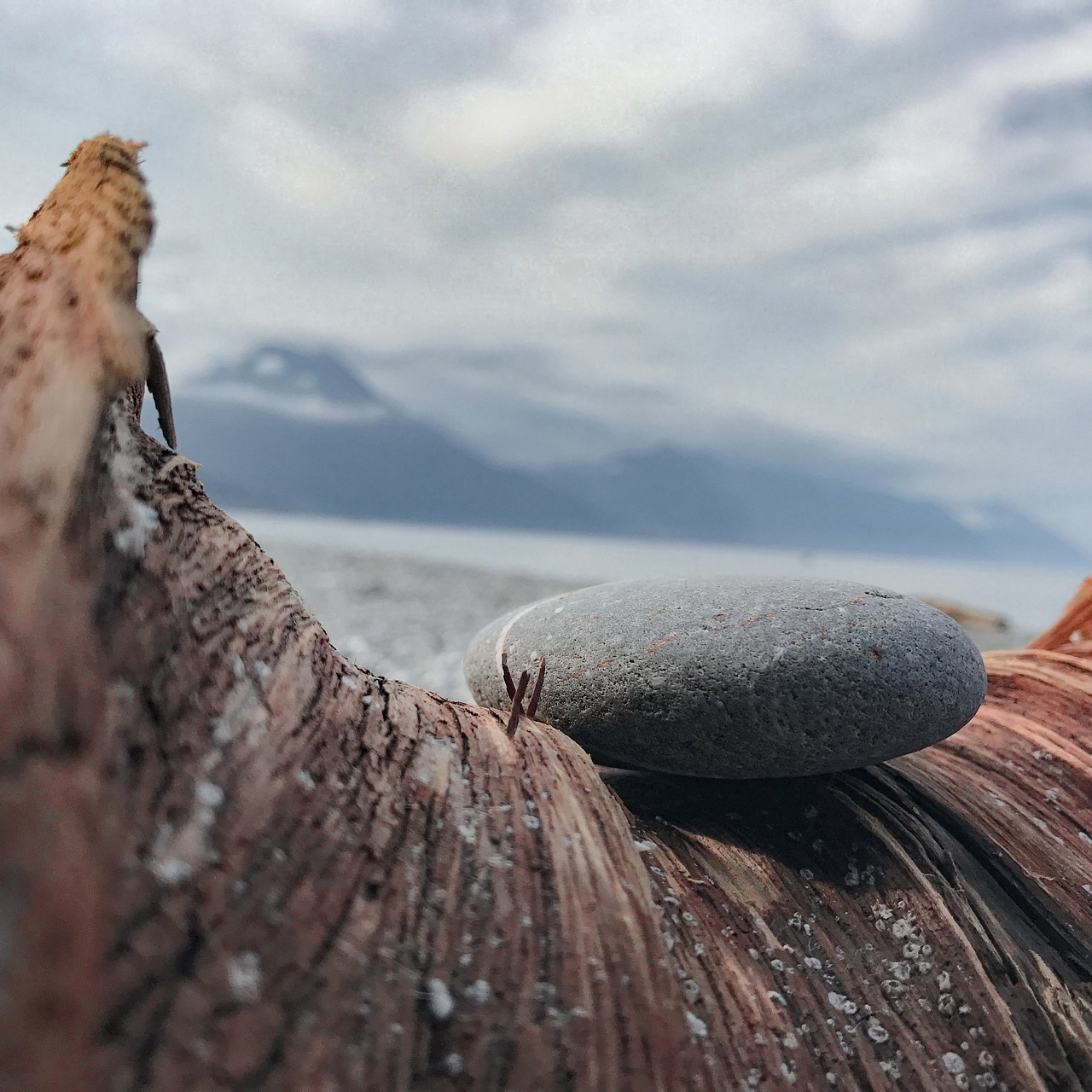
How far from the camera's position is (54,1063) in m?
0.79

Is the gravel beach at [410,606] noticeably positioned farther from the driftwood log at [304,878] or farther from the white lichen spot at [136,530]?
the white lichen spot at [136,530]

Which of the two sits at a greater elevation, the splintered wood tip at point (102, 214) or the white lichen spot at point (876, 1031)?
the splintered wood tip at point (102, 214)

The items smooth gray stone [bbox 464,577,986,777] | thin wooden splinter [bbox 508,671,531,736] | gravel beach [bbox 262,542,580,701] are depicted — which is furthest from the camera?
gravel beach [bbox 262,542,580,701]

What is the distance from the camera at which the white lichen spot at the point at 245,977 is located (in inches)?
35.2

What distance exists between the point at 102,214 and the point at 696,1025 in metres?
1.44

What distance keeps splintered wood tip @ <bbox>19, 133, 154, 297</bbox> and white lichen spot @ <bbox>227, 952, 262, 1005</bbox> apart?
0.88m

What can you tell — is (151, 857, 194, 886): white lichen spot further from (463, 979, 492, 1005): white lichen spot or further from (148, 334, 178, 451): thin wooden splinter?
(148, 334, 178, 451): thin wooden splinter

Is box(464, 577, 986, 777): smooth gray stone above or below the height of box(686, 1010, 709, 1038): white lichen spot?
above

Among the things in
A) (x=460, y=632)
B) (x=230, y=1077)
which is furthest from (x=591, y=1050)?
(x=460, y=632)

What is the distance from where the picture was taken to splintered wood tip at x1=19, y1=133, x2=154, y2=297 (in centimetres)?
113

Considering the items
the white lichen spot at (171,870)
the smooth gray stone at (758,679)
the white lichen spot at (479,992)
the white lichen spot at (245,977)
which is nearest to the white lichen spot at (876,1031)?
the smooth gray stone at (758,679)

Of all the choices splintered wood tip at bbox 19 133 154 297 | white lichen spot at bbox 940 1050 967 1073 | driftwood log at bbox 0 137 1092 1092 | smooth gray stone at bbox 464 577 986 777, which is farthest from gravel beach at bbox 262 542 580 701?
white lichen spot at bbox 940 1050 967 1073

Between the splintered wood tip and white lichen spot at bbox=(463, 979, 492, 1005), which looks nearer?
white lichen spot at bbox=(463, 979, 492, 1005)

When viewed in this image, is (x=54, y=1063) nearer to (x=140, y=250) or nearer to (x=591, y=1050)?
(x=591, y=1050)
